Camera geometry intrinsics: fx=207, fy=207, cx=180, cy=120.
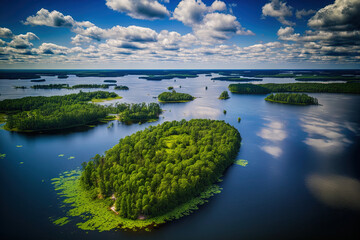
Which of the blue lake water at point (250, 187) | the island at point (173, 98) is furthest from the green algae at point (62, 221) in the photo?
the island at point (173, 98)

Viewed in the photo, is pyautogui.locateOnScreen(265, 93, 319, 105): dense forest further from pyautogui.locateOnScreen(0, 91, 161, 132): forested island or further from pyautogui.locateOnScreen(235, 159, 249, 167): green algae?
pyautogui.locateOnScreen(235, 159, 249, 167): green algae

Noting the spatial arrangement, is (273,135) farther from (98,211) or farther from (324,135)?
(98,211)

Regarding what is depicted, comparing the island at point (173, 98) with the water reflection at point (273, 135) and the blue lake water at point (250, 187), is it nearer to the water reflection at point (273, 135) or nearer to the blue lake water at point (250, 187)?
the blue lake water at point (250, 187)

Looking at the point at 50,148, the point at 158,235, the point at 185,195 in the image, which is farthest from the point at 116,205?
the point at 50,148

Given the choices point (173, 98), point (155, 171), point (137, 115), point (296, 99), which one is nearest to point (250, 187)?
point (155, 171)

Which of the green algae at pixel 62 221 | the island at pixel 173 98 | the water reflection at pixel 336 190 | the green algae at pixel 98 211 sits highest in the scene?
the island at pixel 173 98

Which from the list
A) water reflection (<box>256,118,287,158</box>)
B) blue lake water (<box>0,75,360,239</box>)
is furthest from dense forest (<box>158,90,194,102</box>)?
water reflection (<box>256,118,287,158</box>)

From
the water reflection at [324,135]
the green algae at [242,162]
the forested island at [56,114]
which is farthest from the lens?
the forested island at [56,114]
